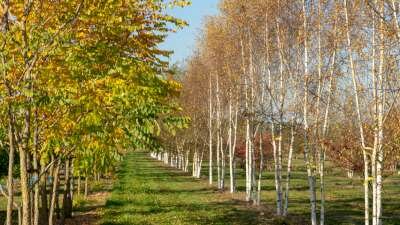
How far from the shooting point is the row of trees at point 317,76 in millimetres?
15570

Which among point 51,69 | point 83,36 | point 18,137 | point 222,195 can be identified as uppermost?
point 83,36

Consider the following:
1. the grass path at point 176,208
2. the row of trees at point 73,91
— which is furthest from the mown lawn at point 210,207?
the row of trees at point 73,91

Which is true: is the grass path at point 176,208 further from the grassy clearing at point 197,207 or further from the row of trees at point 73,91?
the row of trees at point 73,91

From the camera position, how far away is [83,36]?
1293cm

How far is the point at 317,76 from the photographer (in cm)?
2317

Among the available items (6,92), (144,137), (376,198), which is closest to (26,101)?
(6,92)

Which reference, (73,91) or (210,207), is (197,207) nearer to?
(210,207)

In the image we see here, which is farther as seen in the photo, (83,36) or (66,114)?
(83,36)

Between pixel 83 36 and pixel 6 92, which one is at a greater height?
pixel 83 36

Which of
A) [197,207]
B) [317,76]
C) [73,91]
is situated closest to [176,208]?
[197,207]

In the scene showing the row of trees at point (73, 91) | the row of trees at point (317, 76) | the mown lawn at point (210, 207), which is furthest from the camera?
the mown lawn at point (210, 207)

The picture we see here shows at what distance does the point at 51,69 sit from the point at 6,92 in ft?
4.68

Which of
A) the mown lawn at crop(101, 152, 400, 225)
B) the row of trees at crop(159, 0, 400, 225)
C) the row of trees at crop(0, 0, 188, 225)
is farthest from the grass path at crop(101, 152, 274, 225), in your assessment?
the row of trees at crop(0, 0, 188, 225)

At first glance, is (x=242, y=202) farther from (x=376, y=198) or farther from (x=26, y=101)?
(x=26, y=101)
